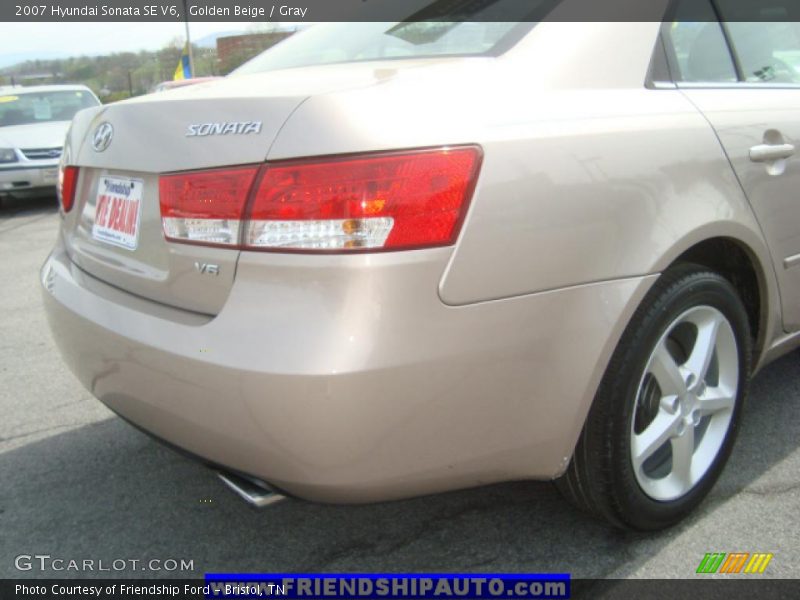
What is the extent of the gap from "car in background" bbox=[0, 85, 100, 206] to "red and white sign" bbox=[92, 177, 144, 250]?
7.03 m

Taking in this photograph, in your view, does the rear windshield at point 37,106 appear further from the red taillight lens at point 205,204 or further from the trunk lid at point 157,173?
the red taillight lens at point 205,204

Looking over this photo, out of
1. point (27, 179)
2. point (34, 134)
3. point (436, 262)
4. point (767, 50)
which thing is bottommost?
point (27, 179)

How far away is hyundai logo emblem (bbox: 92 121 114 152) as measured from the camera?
6.98 feet

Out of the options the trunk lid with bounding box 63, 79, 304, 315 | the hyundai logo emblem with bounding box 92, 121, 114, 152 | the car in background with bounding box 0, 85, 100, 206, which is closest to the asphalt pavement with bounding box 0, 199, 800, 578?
the trunk lid with bounding box 63, 79, 304, 315

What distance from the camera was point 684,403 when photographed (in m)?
2.24

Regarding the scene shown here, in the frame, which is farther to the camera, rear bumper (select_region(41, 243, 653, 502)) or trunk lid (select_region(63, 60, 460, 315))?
trunk lid (select_region(63, 60, 460, 315))

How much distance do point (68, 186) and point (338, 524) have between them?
133 cm

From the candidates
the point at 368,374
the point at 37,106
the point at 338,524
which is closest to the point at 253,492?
the point at 368,374

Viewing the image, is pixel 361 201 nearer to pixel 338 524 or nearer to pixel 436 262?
pixel 436 262

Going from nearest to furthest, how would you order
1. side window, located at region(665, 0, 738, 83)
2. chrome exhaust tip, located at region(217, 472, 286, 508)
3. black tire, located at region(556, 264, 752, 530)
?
chrome exhaust tip, located at region(217, 472, 286, 508), black tire, located at region(556, 264, 752, 530), side window, located at region(665, 0, 738, 83)

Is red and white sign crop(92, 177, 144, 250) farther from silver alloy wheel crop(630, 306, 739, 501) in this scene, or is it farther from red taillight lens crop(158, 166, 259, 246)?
silver alloy wheel crop(630, 306, 739, 501)

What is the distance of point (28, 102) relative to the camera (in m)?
10.9

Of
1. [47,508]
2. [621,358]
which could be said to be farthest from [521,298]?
[47,508]

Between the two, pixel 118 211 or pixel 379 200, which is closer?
pixel 379 200
